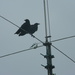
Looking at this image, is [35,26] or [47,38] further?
[35,26]

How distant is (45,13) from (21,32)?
1.88 metres

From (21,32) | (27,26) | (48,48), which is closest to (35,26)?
(27,26)

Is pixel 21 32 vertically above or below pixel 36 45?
above

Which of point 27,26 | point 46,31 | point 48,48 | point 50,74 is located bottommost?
point 50,74

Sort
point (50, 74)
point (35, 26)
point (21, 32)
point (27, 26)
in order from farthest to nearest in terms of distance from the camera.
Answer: point (35, 26), point (27, 26), point (21, 32), point (50, 74)

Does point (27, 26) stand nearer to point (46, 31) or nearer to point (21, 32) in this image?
point (21, 32)

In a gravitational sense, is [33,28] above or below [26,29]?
above

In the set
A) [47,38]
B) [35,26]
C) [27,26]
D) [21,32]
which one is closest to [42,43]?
[47,38]

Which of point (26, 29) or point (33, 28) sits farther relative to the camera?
point (33, 28)

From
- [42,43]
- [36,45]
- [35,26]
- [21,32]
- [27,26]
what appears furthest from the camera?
[35,26]

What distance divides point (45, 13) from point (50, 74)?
133cm

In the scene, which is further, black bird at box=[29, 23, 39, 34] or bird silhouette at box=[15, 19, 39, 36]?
black bird at box=[29, 23, 39, 34]

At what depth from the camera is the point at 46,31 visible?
579cm

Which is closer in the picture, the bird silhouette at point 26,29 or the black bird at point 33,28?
the bird silhouette at point 26,29
